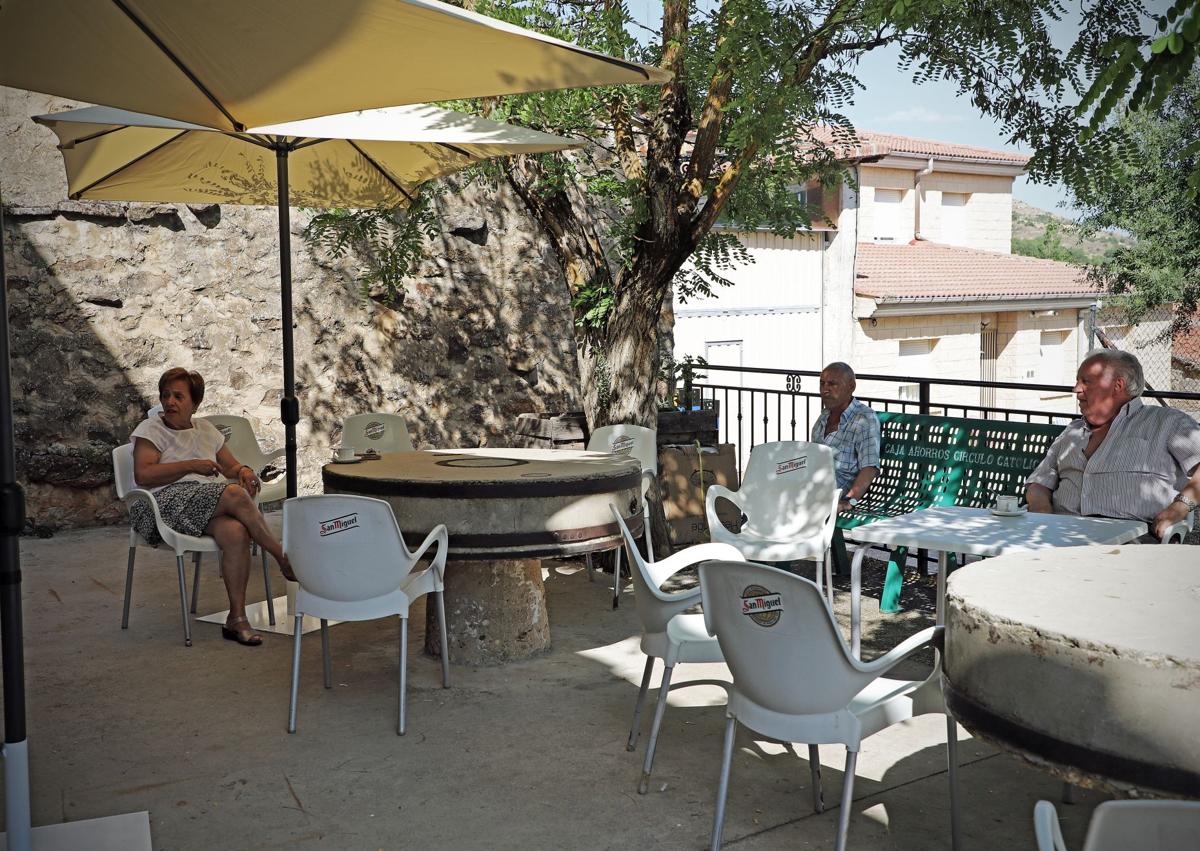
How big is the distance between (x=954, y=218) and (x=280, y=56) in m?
24.4

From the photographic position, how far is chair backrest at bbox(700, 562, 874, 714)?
2.56m

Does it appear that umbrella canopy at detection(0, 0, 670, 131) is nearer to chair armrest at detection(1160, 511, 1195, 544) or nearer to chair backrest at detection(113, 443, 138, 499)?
chair backrest at detection(113, 443, 138, 499)

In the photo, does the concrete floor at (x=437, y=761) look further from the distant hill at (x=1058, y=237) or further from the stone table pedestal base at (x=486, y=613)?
the distant hill at (x=1058, y=237)

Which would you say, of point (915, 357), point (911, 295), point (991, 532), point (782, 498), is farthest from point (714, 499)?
point (915, 357)

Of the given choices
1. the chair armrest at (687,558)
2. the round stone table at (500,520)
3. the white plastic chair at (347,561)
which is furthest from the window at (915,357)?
the white plastic chair at (347,561)

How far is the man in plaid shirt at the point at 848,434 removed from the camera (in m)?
5.68

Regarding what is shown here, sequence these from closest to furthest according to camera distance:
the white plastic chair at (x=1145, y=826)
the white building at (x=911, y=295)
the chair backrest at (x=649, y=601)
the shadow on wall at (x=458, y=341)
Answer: the white plastic chair at (x=1145, y=826) → the chair backrest at (x=649, y=601) → the shadow on wall at (x=458, y=341) → the white building at (x=911, y=295)

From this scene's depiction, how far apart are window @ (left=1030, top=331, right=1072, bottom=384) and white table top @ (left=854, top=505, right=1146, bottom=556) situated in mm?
21992

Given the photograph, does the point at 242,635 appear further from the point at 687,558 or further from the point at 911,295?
the point at 911,295

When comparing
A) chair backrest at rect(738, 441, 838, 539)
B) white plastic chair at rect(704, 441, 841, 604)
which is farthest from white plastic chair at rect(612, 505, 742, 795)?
chair backrest at rect(738, 441, 838, 539)

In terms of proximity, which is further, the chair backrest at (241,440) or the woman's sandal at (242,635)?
the chair backrest at (241,440)

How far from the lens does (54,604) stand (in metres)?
5.59

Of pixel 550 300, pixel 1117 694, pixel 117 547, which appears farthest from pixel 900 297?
pixel 1117 694

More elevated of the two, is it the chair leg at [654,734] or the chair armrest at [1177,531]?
the chair armrest at [1177,531]
